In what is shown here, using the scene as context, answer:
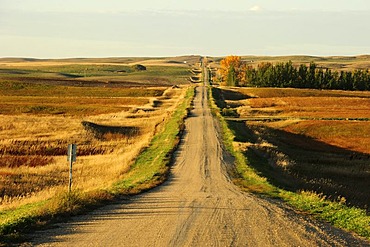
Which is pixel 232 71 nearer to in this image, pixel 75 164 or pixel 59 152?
pixel 59 152

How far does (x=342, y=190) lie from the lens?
30109mm

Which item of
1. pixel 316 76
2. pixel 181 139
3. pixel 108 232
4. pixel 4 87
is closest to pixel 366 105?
pixel 316 76

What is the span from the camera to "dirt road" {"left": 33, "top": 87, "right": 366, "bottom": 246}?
12000 millimetres

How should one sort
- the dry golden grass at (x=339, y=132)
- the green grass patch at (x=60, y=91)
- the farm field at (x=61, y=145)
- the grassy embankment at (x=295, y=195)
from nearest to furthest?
the grassy embankment at (x=295, y=195) < the farm field at (x=61, y=145) < the dry golden grass at (x=339, y=132) < the green grass patch at (x=60, y=91)

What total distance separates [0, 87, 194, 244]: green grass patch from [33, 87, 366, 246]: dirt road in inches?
19.2

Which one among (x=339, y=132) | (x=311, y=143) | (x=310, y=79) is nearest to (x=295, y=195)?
(x=311, y=143)

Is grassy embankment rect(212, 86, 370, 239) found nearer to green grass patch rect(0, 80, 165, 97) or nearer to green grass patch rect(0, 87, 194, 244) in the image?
green grass patch rect(0, 87, 194, 244)

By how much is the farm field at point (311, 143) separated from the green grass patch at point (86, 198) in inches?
201

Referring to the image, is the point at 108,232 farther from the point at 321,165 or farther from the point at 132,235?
the point at 321,165

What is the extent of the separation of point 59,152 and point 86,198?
24384 millimetres

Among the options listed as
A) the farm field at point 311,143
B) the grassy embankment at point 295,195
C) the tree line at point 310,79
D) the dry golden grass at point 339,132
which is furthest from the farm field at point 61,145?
the tree line at point 310,79

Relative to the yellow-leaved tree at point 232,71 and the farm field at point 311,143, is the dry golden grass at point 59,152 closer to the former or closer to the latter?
the farm field at point 311,143

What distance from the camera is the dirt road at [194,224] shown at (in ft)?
39.4

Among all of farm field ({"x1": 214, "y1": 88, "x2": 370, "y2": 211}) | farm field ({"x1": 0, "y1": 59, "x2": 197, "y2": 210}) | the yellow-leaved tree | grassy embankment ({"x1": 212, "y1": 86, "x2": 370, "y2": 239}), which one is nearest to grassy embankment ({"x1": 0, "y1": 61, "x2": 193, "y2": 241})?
farm field ({"x1": 0, "y1": 59, "x2": 197, "y2": 210})
